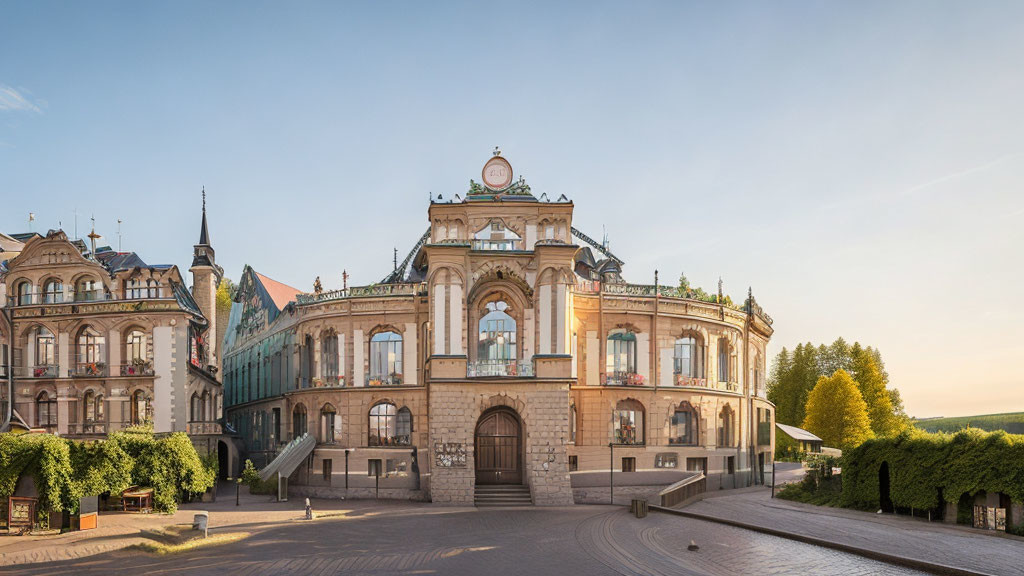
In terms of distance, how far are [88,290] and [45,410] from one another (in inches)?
288

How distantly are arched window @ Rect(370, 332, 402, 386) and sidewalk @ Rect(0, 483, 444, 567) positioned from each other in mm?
6751

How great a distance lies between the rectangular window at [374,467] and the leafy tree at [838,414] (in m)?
47.2

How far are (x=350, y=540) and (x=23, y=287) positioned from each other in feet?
108

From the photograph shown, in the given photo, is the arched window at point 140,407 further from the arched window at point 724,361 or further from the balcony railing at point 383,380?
the arched window at point 724,361

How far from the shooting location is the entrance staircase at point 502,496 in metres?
38.7

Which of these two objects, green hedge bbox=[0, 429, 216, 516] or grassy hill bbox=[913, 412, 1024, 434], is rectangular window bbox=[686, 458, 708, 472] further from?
grassy hill bbox=[913, 412, 1024, 434]

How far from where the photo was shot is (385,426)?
4453cm

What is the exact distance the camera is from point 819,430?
250 feet

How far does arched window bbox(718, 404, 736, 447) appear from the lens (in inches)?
1928

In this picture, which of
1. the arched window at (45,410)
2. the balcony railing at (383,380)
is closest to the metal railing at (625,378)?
the balcony railing at (383,380)

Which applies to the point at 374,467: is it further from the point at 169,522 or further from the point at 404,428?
the point at 169,522

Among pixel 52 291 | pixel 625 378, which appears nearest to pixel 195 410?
pixel 52 291

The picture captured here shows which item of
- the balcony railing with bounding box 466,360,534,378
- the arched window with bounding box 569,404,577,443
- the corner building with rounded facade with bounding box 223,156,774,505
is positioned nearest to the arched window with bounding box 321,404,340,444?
the corner building with rounded facade with bounding box 223,156,774,505

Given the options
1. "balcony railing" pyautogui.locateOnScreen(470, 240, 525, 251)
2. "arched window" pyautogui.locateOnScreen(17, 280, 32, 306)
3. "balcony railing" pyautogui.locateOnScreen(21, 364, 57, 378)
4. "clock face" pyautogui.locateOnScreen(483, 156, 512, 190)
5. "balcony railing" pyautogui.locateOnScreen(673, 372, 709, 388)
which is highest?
"clock face" pyautogui.locateOnScreen(483, 156, 512, 190)
